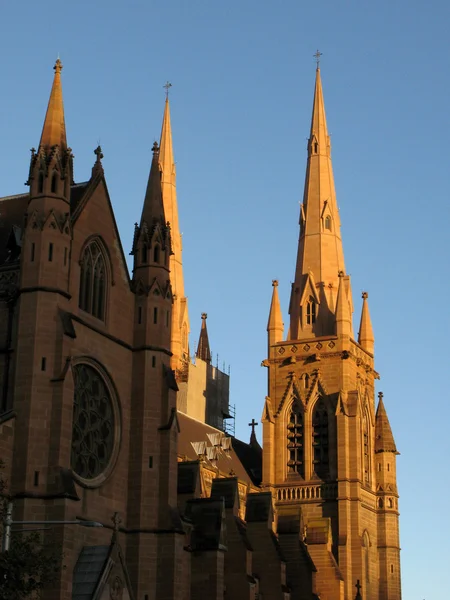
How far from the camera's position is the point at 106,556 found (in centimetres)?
4362

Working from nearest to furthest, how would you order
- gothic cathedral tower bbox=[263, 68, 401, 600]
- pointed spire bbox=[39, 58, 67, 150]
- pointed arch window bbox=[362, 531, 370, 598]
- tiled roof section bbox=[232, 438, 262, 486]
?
pointed spire bbox=[39, 58, 67, 150] → gothic cathedral tower bbox=[263, 68, 401, 600] → pointed arch window bbox=[362, 531, 370, 598] → tiled roof section bbox=[232, 438, 262, 486]

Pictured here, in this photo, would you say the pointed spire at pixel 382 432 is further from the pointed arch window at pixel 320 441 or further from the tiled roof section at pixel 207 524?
the tiled roof section at pixel 207 524

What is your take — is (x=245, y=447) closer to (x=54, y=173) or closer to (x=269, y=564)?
(x=269, y=564)

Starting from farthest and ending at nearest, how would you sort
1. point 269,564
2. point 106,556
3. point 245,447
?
1. point 245,447
2. point 269,564
3. point 106,556

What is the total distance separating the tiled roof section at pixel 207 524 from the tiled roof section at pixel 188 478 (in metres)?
1.69

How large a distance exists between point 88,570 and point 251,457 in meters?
48.3

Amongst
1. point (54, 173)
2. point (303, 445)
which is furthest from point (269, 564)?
point (54, 173)

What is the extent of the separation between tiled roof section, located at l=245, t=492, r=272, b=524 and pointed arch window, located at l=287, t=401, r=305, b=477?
656 inches

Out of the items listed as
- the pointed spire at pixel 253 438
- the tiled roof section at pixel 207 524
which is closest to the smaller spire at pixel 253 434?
the pointed spire at pixel 253 438

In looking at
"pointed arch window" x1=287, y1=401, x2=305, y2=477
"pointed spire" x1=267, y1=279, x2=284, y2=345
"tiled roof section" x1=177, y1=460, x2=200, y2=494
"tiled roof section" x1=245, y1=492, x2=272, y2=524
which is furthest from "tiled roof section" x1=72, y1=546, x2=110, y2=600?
"pointed spire" x1=267, y1=279, x2=284, y2=345

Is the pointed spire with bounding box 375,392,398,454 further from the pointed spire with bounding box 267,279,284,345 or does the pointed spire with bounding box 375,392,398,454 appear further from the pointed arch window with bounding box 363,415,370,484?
the pointed spire with bounding box 267,279,284,345

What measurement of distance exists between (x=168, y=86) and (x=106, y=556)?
63.7 m

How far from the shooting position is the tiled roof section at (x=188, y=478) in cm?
5722

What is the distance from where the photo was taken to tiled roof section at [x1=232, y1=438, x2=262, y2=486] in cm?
8800
